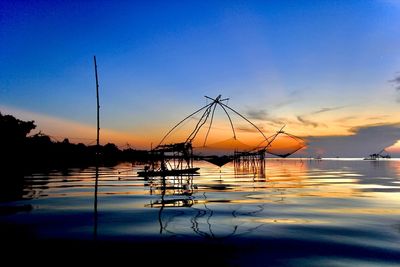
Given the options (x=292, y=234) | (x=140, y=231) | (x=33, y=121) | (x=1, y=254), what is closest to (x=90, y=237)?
(x=140, y=231)

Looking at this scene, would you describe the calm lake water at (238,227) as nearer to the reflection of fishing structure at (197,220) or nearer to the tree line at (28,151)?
the reflection of fishing structure at (197,220)

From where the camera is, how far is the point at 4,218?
1426cm

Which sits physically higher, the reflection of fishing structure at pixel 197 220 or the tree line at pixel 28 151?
the tree line at pixel 28 151

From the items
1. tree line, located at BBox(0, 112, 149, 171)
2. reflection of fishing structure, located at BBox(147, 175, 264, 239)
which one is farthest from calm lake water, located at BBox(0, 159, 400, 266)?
tree line, located at BBox(0, 112, 149, 171)

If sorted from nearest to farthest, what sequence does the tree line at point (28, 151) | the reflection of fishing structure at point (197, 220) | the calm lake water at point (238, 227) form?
the calm lake water at point (238, 227) → the reflection of fishing structure at point (197, 220) → the tree line at point (28, 151)

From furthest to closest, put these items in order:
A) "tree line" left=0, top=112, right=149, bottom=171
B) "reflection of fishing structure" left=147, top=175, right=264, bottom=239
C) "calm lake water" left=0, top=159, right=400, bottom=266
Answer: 1. "tree line" left=0, top=112, right=149, bottom=171
2. "reflection of fishing structure" left=147, top=175, right=264, bottom=239
3. "calm lake water" left=0, top=159, right=400, bottom=266

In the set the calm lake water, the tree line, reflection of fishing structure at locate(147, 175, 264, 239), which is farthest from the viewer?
the tree line

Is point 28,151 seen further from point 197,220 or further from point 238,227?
point 238,227

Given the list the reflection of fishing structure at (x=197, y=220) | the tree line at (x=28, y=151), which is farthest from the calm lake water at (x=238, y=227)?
the tree line at (x=28, y=151)

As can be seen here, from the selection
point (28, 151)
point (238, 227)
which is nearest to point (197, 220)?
point (238, 227)

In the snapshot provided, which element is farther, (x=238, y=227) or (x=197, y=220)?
(x=197, y=220)

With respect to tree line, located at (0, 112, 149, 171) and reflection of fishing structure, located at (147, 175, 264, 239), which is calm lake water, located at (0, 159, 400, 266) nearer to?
reflection of fishing structure, located at (147, 175, 264, 239)

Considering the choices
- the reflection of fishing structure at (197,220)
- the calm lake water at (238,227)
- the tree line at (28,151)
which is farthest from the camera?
the tree line at (28,151)

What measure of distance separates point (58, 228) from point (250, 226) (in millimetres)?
7322
